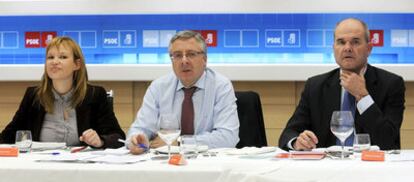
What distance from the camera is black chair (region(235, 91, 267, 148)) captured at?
9.61 feet

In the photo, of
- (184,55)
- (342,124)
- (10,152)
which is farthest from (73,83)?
(342,124)

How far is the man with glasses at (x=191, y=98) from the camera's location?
276 cm

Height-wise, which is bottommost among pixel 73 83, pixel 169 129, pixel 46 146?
pixel 46 146

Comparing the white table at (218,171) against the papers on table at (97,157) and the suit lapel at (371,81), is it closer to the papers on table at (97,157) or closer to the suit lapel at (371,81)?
the papers on table at (97,157)

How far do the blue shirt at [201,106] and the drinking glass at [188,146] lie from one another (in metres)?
0.55

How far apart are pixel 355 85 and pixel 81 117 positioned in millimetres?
1324

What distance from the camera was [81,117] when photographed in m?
2.90

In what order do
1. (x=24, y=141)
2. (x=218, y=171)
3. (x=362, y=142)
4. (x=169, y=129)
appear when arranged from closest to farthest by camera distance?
(x=218, y=171)
(x=169, y=129)
(x=362, y=142)
(x=24, y=141)

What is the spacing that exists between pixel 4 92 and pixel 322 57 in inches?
99.1

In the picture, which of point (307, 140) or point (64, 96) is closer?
point (307, 140)

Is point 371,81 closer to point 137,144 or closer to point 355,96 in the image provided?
point 355,96

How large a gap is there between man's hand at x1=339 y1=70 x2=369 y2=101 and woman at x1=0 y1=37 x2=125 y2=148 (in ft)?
3.55

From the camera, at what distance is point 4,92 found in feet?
15.3

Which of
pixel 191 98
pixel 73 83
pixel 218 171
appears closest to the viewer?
pixel 218 171
